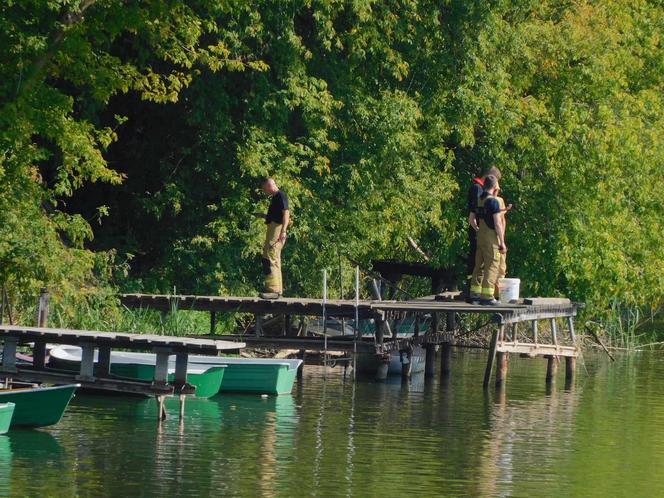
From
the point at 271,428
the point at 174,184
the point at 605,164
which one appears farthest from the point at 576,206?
the point at 271,428

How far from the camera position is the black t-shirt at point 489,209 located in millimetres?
23719

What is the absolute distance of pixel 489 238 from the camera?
79.6ft

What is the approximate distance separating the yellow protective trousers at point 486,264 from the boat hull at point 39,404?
8.21 m

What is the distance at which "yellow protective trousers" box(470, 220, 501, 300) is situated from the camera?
79.5 ft

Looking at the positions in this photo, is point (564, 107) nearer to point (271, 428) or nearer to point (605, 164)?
point (605, 164)

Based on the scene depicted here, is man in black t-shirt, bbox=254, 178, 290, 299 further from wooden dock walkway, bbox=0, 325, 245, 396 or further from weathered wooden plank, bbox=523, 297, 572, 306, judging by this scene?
wooden dock walkway, bbox=0, 325, 245, 396

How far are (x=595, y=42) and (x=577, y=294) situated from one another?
5433mm

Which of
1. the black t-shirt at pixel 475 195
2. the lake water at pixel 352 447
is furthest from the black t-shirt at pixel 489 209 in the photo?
the lake water at pixel 352 447

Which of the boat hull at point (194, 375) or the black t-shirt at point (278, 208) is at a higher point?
the black t-shirt at point (278, 208)

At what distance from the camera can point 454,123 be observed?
31609 millimetres

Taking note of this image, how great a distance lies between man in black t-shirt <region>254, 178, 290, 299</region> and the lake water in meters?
1.86

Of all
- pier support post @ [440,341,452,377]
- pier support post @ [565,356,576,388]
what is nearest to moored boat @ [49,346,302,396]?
pier support post @ [440,341,452,377]

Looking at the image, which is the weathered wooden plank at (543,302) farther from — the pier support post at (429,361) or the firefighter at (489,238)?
the pier support post at (429,361)

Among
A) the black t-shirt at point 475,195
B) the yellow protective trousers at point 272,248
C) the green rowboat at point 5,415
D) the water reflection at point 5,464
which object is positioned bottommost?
the water reflection at point 5,464
